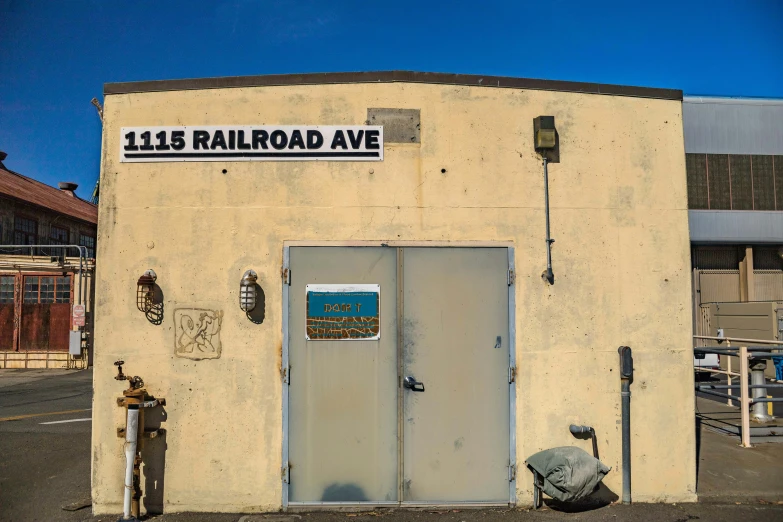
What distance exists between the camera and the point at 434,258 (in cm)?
530

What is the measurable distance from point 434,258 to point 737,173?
1860 centimetres

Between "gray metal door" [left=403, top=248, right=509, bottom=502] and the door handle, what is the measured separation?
29 mm

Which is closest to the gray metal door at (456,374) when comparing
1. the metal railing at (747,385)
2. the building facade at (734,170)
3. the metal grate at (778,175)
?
the metal railing at (747,385)

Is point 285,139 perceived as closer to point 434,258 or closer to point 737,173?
point 434,258

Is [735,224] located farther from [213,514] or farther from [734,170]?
[213,514]

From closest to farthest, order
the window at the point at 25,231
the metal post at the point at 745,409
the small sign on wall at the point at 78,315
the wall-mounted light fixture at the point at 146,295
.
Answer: the wall-mounted light fixture at the point at 146,295, the metal post at the point at 745,409, the small sign on wall at the point at 78,315, the window at the point at 25,231

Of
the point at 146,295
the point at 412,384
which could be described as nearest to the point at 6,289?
the point at 146,295

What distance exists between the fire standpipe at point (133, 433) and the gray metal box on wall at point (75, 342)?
13275 millimetres

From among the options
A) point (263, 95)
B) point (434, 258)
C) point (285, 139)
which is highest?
point (263, 95)

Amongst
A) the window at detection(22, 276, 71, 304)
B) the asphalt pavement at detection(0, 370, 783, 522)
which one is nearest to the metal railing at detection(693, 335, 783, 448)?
the asphalt pavement at detection(0, 370, 783, 522)

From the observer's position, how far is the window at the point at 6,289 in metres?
17.2

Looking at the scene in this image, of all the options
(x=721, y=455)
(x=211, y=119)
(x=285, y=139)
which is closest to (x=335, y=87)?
(x=285, y=139)

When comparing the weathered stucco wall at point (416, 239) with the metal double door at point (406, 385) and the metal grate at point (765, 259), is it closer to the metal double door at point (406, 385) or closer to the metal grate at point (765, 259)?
the metal double door at point (406, 385)

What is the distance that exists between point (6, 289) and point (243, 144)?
54.7ft
